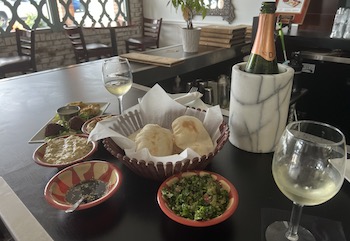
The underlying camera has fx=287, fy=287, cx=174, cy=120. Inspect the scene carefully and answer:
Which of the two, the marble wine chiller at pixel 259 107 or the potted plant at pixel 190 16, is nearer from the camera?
the marble wine chiller at pixel 259 107

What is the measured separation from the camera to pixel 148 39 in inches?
161

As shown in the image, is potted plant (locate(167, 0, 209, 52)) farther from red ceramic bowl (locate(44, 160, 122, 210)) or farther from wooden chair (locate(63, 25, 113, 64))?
wooden chair (locate(63, 25, 113, 64))

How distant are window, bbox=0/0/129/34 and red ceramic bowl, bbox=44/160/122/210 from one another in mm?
3647

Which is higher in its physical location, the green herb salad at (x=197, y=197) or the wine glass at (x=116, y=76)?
the wine glass at (x=116, y=76)

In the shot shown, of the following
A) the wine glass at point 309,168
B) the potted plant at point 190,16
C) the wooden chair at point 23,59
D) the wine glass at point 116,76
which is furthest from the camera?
the wooden chair at point 23,59

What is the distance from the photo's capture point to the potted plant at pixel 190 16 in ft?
5.62

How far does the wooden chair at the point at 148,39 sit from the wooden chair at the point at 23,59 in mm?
1382

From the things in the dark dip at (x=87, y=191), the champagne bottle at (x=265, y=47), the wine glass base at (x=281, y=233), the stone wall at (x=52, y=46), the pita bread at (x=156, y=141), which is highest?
the champagne bottle at (x=265, y=47)

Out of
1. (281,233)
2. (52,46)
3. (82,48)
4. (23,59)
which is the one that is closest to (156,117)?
(281,233)

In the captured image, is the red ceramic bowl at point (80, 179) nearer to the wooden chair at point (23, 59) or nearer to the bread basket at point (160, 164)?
the bread basket at point (160, 164)

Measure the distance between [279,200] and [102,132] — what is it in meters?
0.39

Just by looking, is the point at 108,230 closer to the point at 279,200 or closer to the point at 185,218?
the point at 185,218

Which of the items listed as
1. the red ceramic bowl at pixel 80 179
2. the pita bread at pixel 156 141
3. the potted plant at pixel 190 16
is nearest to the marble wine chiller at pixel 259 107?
the pita bread at pixel 156 141

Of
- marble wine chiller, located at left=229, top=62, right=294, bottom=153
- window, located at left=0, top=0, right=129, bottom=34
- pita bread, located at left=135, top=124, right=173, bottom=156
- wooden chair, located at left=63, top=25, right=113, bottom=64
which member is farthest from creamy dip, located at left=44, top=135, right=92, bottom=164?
window, located at left=0, top=0, right=129, bottom=34
